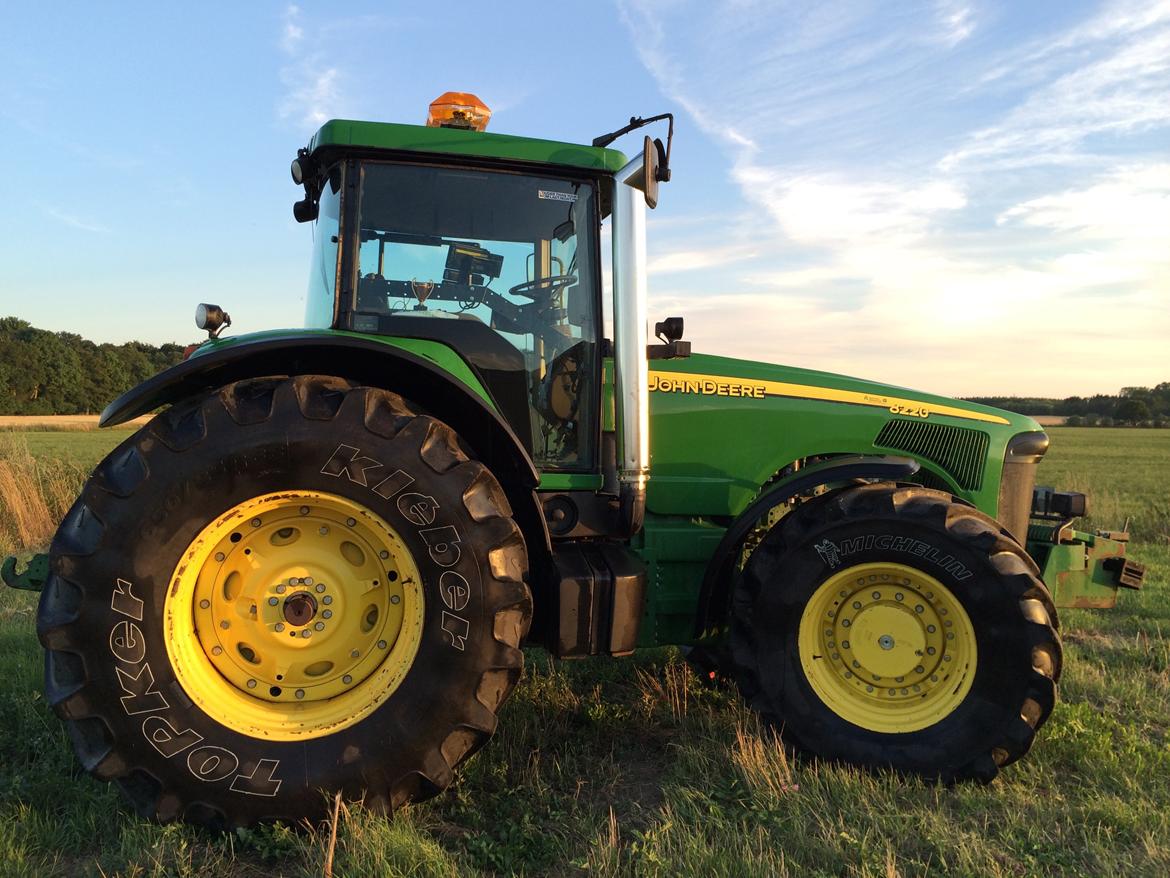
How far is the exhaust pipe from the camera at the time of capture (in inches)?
109

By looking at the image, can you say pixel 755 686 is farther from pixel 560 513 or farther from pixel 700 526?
pixel 560 513

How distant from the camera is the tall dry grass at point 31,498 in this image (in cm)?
746

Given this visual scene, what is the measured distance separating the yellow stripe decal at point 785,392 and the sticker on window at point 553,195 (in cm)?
86

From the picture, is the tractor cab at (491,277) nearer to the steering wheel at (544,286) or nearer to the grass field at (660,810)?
the steering wheel at (544,286)

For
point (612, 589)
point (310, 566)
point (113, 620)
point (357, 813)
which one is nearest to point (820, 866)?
point (612, 589)

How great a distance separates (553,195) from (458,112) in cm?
58

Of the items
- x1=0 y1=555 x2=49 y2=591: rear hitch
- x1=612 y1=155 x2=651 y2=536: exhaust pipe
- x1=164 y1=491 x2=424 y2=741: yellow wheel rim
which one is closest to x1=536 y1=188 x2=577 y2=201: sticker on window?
x1=612 y1=155 x2=651 y2=536: exhaust pipe

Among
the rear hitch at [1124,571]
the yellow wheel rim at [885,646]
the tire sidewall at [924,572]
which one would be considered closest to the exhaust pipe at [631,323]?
the tire sidewall at [924,572]

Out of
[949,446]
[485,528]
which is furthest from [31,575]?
[949,446]

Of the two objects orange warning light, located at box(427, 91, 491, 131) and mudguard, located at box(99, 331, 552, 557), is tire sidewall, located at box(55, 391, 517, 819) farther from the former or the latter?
orange warning light, located at box(427, 91, 491, 131)

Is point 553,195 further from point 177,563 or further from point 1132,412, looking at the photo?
point 1132,412

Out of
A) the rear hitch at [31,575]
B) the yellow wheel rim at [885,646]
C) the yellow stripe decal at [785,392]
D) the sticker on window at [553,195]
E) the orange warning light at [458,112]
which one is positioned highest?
the orange warning light at [458,112]

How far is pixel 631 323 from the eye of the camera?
2793 millimetres

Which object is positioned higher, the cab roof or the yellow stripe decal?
the cab roof
